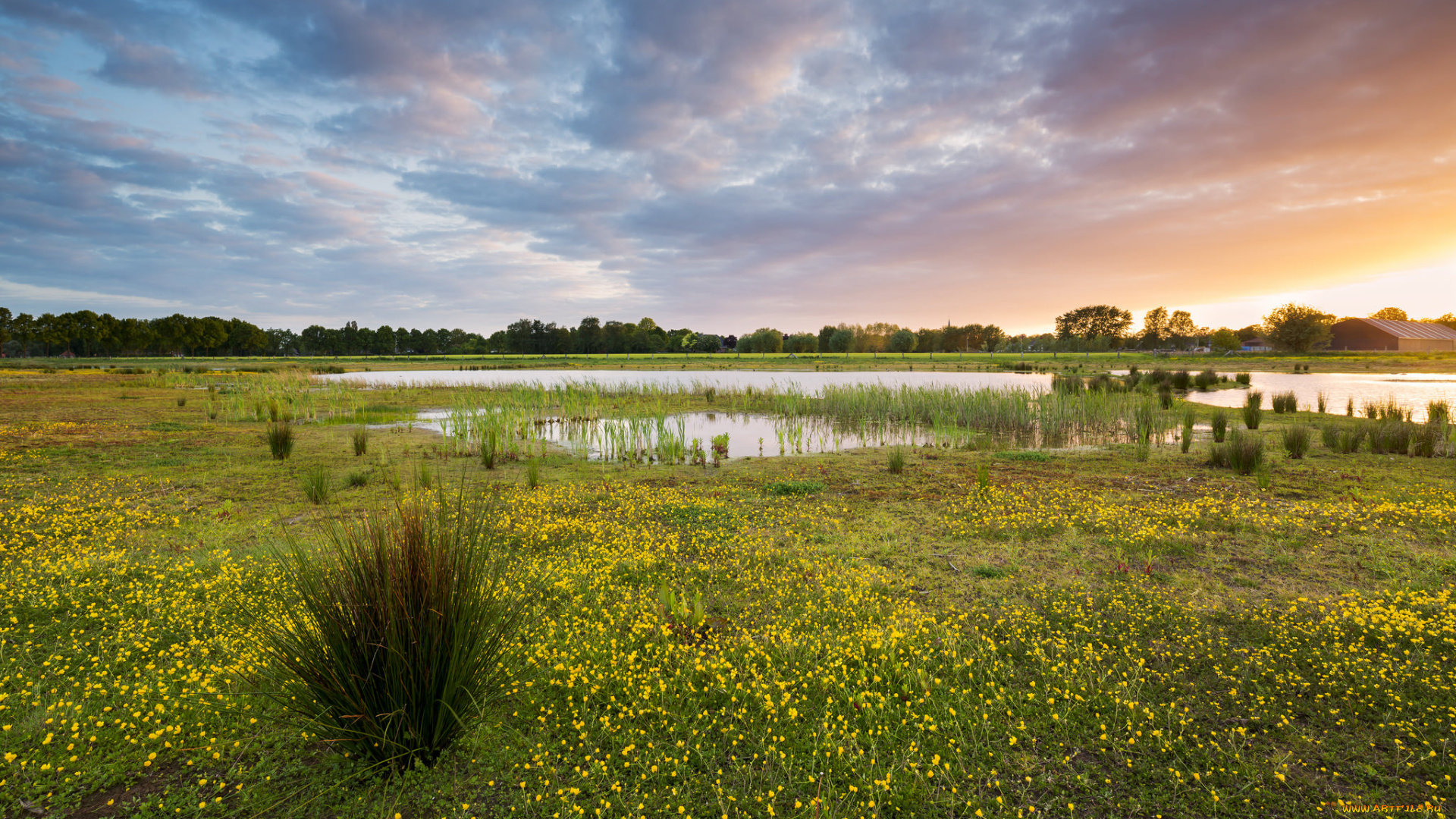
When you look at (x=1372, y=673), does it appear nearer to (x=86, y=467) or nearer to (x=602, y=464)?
(x=602, y=464)

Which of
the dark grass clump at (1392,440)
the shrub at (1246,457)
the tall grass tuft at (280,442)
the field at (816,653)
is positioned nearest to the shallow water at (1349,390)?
the dark grass clump at (1392,440)

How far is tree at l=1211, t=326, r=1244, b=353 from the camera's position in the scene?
117 metres

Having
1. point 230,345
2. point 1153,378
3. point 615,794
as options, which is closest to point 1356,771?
point 615,794

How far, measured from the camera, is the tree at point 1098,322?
126188 millimetres

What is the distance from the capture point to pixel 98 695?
15.4 feet

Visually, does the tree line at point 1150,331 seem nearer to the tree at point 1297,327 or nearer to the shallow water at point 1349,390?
the tree at point 1297,327

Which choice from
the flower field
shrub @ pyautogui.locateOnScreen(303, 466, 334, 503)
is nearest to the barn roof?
the flower field

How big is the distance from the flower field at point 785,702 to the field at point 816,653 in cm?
3

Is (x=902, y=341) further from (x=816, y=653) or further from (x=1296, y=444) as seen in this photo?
(x=816, y=653)

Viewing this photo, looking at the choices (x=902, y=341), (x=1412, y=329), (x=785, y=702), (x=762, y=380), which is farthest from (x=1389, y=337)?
(x=785, y=702)

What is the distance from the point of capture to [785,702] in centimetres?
464

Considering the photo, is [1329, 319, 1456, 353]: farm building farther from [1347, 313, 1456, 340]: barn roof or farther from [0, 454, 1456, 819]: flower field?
[0, 454, 1456, 819]: flower field

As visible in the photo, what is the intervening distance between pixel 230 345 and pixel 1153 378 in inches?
7095

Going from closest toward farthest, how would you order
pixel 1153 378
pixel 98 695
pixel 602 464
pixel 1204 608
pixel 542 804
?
1. pixel 542 804
2. pixel 98 695
3. pixel 1204 608
4. pixel 602 464
5. pixel 1153 378
